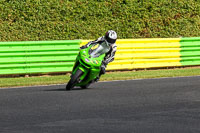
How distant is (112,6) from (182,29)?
3.78 m

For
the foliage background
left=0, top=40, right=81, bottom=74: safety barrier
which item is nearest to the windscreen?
left=0, top=40, right=81, bottom=74: safety barrier

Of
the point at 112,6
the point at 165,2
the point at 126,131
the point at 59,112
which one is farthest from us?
Result: the point at 165,2

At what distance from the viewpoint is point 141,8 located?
29.0 meters

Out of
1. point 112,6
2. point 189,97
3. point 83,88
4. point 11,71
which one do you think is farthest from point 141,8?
point 189,97

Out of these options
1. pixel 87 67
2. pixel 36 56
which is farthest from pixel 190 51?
pixel 87 67

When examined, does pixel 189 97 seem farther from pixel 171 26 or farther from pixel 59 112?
pixel 171 26

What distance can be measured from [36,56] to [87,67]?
5088mm

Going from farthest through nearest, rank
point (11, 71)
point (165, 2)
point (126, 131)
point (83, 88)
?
point (165, 2), point (11, 71), point (83, 88), point (126, 131)

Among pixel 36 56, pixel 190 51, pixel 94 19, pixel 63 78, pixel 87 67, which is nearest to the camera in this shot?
pixel 87 67

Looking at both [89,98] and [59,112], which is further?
[89,98]

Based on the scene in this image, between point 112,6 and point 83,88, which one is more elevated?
point 83,88

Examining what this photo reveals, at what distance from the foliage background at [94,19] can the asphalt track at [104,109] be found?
11202 mm

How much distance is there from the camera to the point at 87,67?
1301 centimetres

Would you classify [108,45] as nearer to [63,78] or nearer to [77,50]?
[63,78]
